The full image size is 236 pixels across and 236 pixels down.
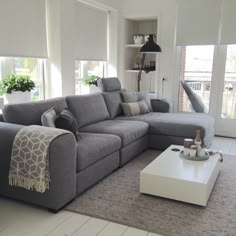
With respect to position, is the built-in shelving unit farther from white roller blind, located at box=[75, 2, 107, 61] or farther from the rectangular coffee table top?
the rectangular coffee table top

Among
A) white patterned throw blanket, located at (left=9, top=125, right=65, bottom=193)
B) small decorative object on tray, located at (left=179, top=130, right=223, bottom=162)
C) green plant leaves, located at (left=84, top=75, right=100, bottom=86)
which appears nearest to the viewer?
white patterned throw blanket, located at (left=9, top=125, right=65, bottom=193)

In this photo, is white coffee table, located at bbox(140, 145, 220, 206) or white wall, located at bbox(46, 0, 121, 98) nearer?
white coffee table, located at bbox(140, 145, 220, 206)

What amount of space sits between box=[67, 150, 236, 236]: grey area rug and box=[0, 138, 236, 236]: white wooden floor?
8 cm

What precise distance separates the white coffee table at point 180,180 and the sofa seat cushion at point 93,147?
1.67 ft

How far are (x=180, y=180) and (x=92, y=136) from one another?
1.12 meters

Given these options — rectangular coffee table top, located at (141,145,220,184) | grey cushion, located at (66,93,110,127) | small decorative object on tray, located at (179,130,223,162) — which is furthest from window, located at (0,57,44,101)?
small decorative object on tray, located at (179,130,223,162)

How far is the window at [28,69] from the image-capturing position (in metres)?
3.61

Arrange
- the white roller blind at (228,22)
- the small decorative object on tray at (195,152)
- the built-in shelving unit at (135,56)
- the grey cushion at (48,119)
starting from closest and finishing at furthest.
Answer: the grey cushion at (48,119) → the small decorative object on tray at (195,152) → the white roller blind at (228,22) → the built-in shelving unit at (135,56)

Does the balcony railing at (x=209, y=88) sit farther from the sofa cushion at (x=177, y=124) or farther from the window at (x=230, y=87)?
the sofa cushion at (x=177, y=124)

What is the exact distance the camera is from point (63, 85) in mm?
4199

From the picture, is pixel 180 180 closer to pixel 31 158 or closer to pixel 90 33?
→ pixel 31 158

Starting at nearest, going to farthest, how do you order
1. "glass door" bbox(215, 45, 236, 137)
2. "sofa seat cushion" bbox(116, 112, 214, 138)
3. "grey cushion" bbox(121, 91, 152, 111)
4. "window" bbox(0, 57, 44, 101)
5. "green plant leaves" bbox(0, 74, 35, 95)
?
"green plant leaves" bbox(0, 74, 35, 95)
"window" bbox(0, 57, 44, 101)
"sofa seat cushion" bbox(116, 112, 214, 138)
"grey cushion" bbox(121, 91, 152, 111)
"glass door" bbox(215, 45, 236, 137)

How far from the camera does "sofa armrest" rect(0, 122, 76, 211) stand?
2.32m

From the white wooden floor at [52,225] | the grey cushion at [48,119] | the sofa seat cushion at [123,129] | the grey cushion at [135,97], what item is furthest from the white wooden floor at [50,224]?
the grey cushion at [135,97]
